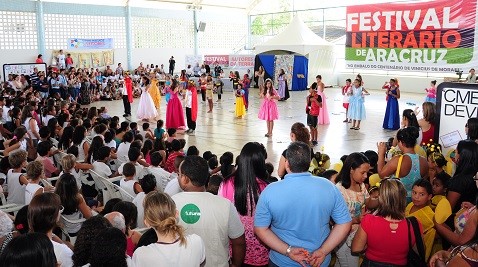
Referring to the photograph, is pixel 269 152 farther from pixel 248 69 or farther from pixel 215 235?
pixel 248 69

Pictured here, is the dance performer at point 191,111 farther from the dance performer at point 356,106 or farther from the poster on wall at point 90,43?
the poster on wall at point 90,43

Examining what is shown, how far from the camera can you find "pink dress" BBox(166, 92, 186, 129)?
1205cm

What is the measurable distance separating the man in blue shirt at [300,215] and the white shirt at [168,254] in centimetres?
44

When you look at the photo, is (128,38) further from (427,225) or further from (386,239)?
(386,239)

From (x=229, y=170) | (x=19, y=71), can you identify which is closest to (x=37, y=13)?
(x=19, y=71)

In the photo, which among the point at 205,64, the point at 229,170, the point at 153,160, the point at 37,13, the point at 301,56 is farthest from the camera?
the point at 205,64

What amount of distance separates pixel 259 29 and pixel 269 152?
21763mm

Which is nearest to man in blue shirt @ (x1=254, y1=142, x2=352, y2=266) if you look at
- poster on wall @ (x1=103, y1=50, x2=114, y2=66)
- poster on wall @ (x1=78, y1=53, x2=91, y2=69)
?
poster on wall @ (x1=78, y1=53, x2=91, y2=69)

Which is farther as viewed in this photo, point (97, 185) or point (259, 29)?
point (259, 29)

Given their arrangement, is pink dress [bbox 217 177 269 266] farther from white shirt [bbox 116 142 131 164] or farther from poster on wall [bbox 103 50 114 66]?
poster on wall [bbox 103 50 114 66]

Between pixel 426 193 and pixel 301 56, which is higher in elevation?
pixel 301 56

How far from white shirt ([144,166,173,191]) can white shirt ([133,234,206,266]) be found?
9.63ft

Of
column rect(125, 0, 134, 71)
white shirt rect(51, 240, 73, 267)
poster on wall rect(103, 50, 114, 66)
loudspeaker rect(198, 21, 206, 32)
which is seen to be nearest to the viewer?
white shirt rect(51, 240, 73, 267)

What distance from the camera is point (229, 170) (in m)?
4.61
